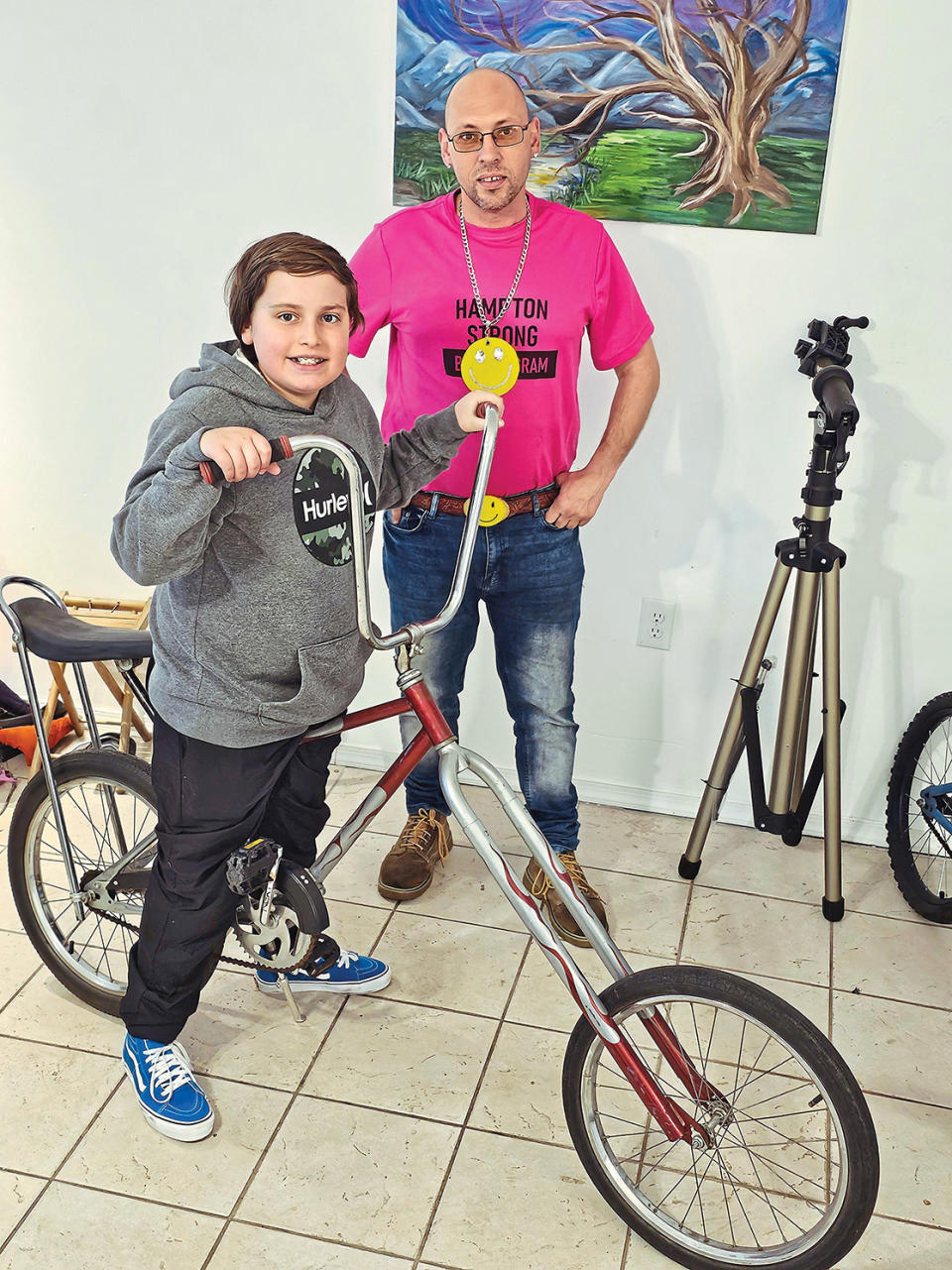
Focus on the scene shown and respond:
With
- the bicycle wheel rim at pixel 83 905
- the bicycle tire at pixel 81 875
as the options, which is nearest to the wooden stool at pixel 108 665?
the bicycle wheel rim at pixel 83 905

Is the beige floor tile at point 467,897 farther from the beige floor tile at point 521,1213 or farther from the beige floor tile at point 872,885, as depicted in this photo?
the beige floor tile at point 872,885

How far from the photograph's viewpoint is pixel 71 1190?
5.76 feet

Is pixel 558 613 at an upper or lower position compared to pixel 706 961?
upper

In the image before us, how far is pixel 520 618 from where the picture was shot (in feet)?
7.53

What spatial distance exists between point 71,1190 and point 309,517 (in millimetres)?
1087

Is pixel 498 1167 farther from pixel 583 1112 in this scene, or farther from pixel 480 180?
pixel 480 180

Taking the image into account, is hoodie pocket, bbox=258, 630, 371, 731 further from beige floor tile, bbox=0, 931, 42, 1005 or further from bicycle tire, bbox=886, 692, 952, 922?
bicycle tire, bbox=886, 692, 952, 922

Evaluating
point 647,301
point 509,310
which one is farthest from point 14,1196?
point 647,301

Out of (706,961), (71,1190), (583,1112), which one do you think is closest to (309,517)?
(583,1112)

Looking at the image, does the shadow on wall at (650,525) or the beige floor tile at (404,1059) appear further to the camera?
the shadow on wall at (650,525)

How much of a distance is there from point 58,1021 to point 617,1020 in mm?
1081

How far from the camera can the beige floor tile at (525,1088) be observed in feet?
6.22

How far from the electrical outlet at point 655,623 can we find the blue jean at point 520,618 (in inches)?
15.6

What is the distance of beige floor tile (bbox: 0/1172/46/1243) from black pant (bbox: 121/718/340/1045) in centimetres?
26
